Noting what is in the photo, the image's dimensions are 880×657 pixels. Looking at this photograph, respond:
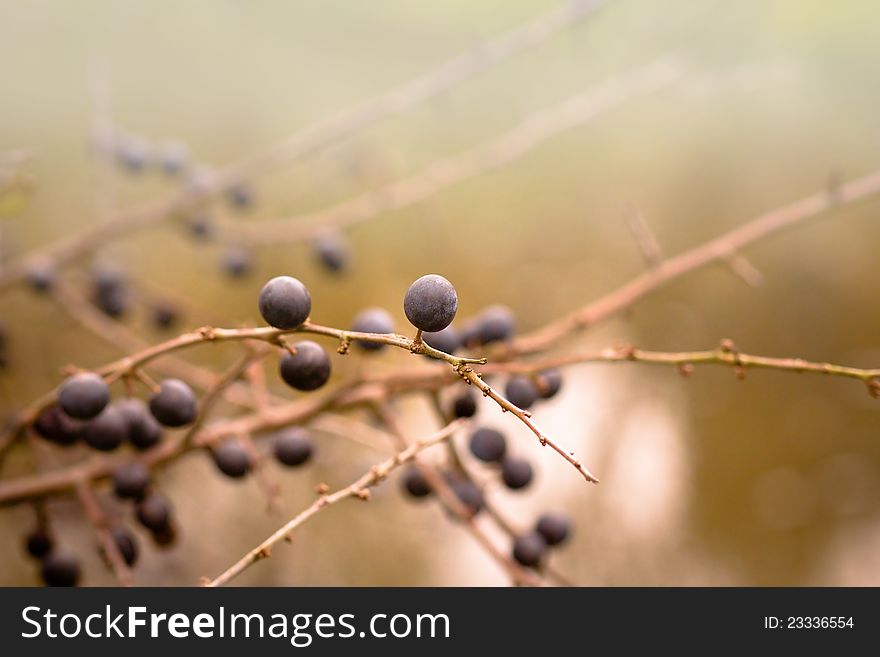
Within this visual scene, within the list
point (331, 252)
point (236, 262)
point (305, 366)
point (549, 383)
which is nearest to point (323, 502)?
point (305, 366)

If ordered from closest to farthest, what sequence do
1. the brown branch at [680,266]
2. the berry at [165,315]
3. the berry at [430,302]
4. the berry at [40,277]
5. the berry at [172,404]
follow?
the berry at [430,302] → the berry at [172,404] → the brown branch at [680,266] → the berry at [40,277] → the berry at [165,315]

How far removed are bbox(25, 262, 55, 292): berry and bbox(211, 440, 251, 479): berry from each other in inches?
15.5

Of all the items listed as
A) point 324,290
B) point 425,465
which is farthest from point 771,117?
point 425,465

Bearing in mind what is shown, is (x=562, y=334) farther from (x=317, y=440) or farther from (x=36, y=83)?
(x=36, y=83)

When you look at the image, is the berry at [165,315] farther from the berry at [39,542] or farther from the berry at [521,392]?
the berry at [521,392]

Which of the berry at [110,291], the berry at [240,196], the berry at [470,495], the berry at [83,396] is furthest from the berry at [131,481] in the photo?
the berry at [240,196]

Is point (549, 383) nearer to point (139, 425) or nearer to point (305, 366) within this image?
point (305, 366)

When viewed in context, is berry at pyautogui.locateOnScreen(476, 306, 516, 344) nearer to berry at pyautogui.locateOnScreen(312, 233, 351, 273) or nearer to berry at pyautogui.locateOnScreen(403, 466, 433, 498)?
berry at pyautogui.locateOnScreen(403, 466, 433, 498)

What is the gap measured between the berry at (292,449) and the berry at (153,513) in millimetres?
101

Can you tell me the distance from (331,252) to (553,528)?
0.46 meters

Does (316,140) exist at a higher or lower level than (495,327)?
higher

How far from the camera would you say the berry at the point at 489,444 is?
65 centimetres

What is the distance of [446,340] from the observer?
606 mm

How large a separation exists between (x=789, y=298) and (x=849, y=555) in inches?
17.3
